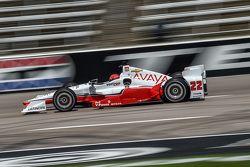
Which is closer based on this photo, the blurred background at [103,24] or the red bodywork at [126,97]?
the red bodywork at [126,97]

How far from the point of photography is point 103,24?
18.5m

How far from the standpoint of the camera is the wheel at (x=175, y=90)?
40.5ft

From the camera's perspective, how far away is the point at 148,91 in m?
12.5

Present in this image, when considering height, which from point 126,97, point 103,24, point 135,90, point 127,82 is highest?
point 103,24

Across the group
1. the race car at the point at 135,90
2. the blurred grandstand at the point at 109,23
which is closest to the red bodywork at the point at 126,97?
the race car at the point at 135,90

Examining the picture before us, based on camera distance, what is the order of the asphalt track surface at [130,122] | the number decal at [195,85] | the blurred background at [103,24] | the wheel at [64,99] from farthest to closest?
the blurred background at [103,24]
the wheel at [64,99]
the number decal at [195,85]
the asphalt track surface at [130,122]

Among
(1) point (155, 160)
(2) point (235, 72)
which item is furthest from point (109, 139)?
(2) point (235, 72)

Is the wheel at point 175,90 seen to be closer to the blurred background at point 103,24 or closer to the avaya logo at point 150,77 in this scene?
the avaya logo at point 150,77

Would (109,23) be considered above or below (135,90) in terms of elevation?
above

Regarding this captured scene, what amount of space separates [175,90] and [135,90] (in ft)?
2.67

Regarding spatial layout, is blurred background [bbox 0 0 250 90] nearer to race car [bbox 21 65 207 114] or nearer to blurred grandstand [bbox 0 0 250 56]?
blurred grandstand [bbox 0 0 250 56]

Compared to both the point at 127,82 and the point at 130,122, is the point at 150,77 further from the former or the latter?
the point at 130,122

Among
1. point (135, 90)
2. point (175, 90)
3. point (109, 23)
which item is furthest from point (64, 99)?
point (109, 23)

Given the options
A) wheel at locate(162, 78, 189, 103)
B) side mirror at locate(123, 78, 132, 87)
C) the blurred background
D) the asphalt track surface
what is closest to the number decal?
wheel at locate(162, 78, 189, 103)
